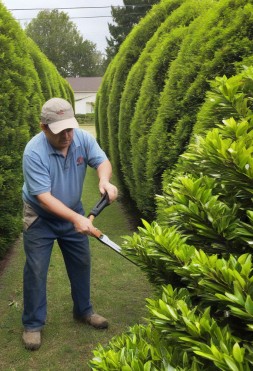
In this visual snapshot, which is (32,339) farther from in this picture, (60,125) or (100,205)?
(60,125)

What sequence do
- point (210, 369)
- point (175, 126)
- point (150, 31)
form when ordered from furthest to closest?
point (150, 31) → point (175, 126) → point (210, 369)

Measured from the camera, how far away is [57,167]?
3.55m

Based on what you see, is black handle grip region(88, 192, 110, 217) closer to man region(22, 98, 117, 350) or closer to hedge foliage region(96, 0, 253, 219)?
man region(22, 98, 117, 350)

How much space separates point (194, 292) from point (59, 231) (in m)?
2.23

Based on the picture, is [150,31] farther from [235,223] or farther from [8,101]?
[235,223]

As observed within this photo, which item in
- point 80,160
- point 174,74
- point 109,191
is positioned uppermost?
point 174,74

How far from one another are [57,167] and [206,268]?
2302 mm

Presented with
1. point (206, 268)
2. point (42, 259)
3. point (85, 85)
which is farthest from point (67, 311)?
point (85, 85)

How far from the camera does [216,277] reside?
1417mm

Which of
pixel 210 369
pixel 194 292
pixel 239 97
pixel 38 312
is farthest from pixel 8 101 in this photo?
pixel 210 369

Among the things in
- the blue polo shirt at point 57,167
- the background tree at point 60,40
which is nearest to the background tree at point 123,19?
the background tree at point 60,40

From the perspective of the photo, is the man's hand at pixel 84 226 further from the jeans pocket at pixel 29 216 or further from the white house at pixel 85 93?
the white house at pixel 85 93

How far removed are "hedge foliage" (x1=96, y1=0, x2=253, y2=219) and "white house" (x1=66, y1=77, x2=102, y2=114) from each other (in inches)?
2166

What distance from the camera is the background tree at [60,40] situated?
7569 centimetres
